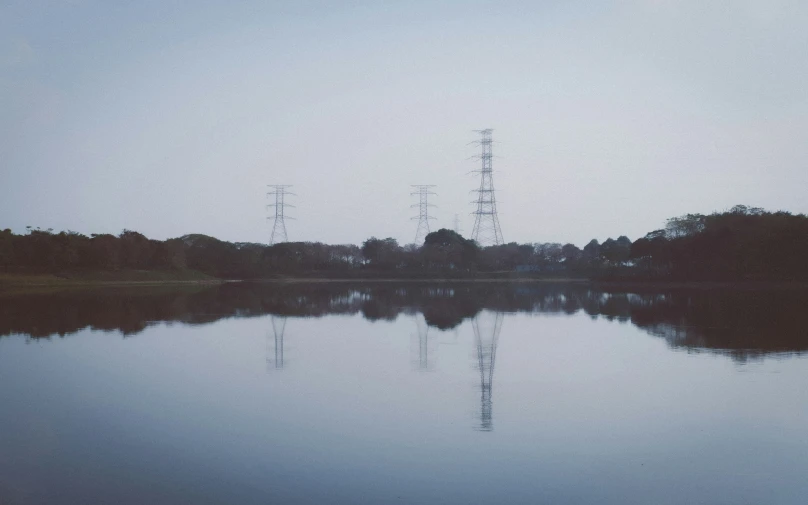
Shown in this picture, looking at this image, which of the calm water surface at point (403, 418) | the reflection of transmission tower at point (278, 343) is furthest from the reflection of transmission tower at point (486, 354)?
the reflection of transmission tower at point (278, 343)

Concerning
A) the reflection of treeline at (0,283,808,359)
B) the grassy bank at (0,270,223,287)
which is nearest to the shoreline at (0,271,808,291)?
the grassy bank at (0,270,223,287)

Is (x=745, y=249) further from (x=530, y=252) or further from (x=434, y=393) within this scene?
(x=530, y=252)

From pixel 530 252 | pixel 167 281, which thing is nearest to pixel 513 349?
pixel 167 281

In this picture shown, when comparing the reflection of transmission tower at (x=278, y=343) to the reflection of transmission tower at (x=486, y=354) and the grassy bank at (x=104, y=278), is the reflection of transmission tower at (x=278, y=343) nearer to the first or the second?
the reflection of transmission tower at (x=486, y=354)

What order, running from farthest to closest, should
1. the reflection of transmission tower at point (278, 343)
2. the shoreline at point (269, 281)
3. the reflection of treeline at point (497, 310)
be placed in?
the shoreline at point (269, 281) → the reflection of treeline at point (497, 310) → the reflection of transmission tower at point (278, 343)

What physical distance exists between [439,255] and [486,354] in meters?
83.1

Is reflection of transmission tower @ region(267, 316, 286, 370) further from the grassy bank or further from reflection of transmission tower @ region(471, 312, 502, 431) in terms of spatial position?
the grassy bank

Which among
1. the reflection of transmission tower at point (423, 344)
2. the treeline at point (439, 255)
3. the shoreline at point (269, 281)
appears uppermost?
the treeline at point (439, 255)

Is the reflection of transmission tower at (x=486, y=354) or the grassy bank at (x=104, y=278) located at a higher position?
the grassy bank at (x=104, y=278)

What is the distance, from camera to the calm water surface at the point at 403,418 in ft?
22.6

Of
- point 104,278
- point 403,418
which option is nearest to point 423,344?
point 403,418

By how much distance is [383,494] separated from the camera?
6.60 meters

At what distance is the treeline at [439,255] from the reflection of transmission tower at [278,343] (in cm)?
4974

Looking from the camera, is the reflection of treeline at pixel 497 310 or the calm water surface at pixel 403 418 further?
the reflection of treeline at pixel 497 310
